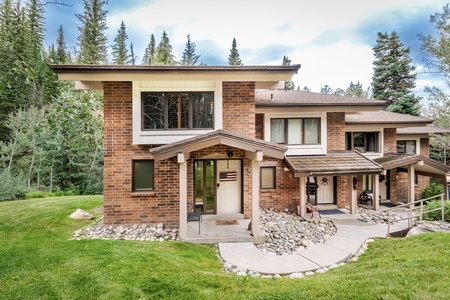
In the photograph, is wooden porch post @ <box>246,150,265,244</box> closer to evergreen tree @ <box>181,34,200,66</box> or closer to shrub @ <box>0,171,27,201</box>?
shrub @ <box>0,171,27,201</box>

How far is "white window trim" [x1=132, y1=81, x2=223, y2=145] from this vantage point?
7.60 meters

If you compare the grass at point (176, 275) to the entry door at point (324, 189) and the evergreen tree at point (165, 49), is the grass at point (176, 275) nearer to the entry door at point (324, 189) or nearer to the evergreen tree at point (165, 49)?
the entry door at point (324, 189)

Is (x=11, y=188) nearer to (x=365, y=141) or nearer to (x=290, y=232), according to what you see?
(x=290, y=232)

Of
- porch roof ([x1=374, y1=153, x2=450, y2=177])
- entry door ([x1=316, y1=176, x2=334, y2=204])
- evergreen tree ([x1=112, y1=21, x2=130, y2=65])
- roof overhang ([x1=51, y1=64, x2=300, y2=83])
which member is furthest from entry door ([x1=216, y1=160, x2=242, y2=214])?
evergreen tree ([x1=112, y1=21, x2=130, y2=65])

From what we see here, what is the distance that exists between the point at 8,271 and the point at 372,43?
35.5 metres

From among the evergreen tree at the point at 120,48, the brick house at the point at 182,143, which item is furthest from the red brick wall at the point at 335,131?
Result: the evergreen tree at the point at 120,48

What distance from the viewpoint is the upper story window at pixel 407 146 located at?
14.9 m

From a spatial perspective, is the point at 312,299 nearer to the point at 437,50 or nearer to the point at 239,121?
the point at 239,121

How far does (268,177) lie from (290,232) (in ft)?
11.4

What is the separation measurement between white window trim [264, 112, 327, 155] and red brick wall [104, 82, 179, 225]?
5.30m

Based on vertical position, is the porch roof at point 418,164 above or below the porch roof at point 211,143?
below

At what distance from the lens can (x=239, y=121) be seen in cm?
805

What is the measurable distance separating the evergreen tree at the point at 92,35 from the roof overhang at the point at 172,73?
2661 cm

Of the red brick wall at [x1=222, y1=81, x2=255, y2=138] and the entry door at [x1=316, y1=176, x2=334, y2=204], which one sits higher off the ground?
the red brick wall at [x1=222, y1=81, x2=255, y2=138]
